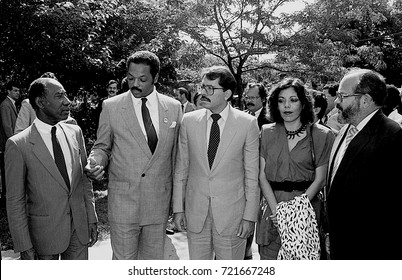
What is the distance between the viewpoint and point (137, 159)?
3623mm

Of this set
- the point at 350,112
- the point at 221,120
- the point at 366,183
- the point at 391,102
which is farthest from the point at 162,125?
the point at 391,102

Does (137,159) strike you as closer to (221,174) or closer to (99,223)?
(221,174)

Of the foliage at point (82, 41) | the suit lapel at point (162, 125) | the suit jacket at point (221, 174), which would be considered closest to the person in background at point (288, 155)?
the suit jacket at point (221, 174)

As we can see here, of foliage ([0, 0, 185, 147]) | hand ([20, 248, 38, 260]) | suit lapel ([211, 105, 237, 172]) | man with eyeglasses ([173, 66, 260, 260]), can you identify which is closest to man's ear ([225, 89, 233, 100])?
man with eyeglasses ([173, 66, 260, 260])

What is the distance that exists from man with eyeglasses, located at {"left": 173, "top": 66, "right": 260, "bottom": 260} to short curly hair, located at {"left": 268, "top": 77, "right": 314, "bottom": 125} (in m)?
0.23

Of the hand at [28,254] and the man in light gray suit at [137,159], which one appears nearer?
the hand at [28,254]

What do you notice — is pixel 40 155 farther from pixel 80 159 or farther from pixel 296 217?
pixel 296 217

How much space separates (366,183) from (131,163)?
1810mm

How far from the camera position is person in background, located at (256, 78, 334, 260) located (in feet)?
11.8

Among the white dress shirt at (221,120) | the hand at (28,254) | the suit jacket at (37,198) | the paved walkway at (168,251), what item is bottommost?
the paved walkway at (168,251)

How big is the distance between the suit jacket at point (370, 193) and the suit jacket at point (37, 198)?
2.00 metres

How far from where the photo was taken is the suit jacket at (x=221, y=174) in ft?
11.8

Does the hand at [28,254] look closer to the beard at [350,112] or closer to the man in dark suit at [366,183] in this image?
the man in dark suit at [366,183]

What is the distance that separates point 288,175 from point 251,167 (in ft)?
1.01
